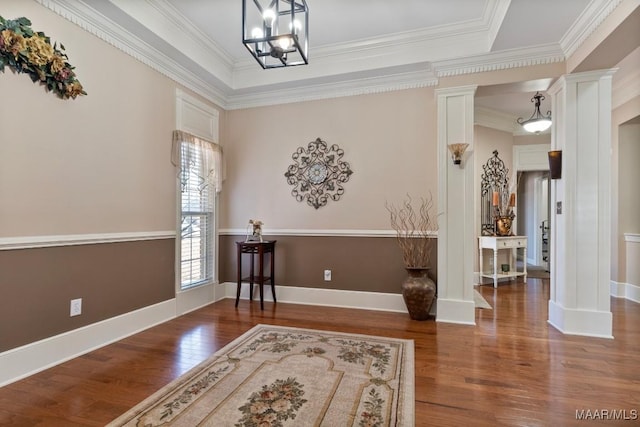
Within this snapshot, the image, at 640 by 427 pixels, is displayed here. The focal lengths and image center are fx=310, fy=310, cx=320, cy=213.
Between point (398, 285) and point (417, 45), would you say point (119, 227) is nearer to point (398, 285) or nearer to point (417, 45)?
point (398, 285)

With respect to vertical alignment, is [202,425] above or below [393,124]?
below

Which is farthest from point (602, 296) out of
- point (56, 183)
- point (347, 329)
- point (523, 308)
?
point (56, 183)

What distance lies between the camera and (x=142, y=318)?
9.88 feet

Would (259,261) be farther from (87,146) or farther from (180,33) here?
(180,33)

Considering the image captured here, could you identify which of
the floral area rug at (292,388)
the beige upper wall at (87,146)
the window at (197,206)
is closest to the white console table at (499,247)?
the floral area rug at (292,388)

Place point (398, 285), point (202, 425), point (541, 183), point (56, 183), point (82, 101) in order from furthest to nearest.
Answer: point (541, 183) → point (398, 285) → point (82, 101) → point (56, 183) → point (202, 425)

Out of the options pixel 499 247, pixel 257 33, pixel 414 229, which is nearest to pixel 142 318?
pixel 257 33

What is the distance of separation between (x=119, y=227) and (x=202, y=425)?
6.35ft

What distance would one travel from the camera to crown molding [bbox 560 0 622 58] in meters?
2.33

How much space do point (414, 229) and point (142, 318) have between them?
2994 mm

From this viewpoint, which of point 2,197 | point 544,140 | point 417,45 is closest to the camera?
point 2,197

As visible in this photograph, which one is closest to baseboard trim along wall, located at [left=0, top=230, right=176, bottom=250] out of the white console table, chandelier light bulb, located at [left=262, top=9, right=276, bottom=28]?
chandelier light bulb, located at [left=262, top=9, right=276, bottom=28]

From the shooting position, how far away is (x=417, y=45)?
11.0 feet

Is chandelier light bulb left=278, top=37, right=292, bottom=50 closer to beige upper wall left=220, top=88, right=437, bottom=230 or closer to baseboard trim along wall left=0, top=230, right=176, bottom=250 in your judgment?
beige upper wall left=220, top=88, right=437, bottom=230
